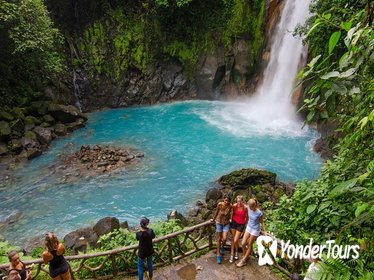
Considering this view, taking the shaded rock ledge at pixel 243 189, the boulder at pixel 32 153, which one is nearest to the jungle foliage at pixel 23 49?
the boulder at pixel 32 153

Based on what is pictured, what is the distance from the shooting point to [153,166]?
17.0 meters

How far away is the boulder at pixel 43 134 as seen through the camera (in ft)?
61.9

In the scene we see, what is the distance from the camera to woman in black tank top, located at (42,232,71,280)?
5.93m

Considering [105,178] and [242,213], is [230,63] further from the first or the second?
[242,213]

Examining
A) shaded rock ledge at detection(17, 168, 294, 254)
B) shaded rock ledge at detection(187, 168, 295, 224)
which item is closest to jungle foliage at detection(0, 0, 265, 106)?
shaded rock ledge at detection(187, 168, 295, 224)

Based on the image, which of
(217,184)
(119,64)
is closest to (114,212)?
(217,184)

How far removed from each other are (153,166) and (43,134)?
288 inches

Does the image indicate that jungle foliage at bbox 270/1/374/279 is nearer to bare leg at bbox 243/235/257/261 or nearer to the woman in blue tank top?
the woman in blue tank top

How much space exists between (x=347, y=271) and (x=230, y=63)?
82.4 feet

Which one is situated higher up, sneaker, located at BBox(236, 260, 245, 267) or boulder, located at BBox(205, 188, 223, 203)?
sneaker, located at BBox(236, 260, 245, 267)

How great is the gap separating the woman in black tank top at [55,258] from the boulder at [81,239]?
4228 mm

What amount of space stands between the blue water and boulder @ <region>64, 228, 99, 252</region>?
1.24m

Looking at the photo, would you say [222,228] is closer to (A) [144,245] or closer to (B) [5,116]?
(A) [144,245]

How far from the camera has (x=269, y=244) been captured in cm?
722
